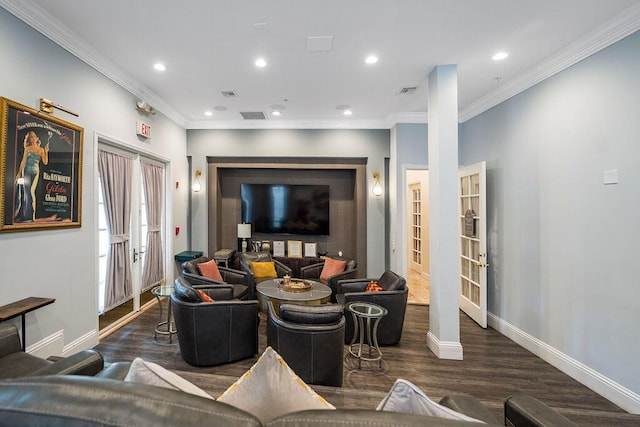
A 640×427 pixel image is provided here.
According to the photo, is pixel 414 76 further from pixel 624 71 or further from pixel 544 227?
pixel 544 227

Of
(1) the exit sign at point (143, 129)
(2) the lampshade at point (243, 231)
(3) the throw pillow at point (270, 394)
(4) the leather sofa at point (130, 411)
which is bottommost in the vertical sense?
(3) the throw pillow at point (270, 394)

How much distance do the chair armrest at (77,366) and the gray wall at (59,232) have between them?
111 centimetres

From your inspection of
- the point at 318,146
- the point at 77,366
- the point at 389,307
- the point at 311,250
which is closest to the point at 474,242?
the point at 389,307

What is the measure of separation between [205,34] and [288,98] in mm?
1579

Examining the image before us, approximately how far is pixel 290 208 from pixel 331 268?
1.45 m

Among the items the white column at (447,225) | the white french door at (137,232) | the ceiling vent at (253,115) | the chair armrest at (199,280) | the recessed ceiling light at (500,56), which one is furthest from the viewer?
the ceiling vent at (253,115)

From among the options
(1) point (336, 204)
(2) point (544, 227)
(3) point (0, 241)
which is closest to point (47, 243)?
(3) point (0, 241)

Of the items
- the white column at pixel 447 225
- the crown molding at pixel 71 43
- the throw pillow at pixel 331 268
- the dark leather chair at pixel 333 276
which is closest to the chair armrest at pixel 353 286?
the dark leather chair at pixel 333 276

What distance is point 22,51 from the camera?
2.27 m

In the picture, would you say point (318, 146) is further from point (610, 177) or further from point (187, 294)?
point (610, 177)

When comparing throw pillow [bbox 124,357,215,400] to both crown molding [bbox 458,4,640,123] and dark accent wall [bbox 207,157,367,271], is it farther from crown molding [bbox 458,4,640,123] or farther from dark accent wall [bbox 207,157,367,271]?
dark accent wall [bbox 207,157,367,271]

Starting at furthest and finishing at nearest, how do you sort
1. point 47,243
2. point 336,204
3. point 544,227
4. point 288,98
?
1. point 336,204
2. point 288,98
3. point 544,227
4. point 47,243

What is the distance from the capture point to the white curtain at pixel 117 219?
3.35 m

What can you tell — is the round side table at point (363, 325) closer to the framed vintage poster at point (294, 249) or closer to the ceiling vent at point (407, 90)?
the framed vintage poster at point (294, 249)
